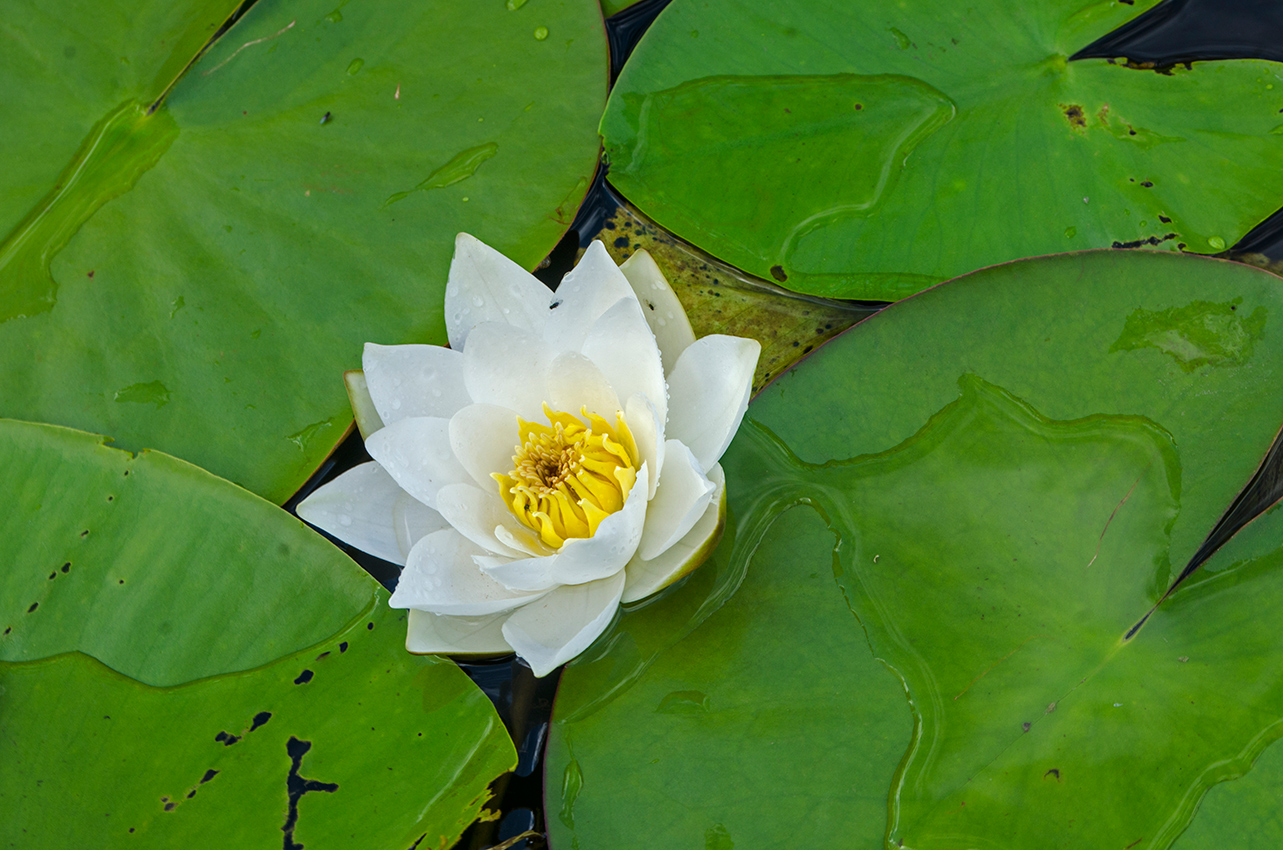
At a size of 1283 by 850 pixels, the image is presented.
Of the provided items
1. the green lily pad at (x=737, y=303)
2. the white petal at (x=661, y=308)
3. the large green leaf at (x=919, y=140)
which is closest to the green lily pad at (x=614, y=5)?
A: the large green leaf at (x=919, y=140)

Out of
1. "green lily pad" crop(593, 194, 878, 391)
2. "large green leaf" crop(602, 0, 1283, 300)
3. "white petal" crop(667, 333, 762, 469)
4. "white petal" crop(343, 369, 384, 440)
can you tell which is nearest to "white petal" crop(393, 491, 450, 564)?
"white petal" crop(343, 369, 384, 440)

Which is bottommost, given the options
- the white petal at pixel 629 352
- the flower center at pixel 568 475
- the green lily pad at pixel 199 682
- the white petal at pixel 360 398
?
the green lily pad at pixel 199 682

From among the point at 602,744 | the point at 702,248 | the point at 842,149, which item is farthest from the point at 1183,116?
the point at 602,744

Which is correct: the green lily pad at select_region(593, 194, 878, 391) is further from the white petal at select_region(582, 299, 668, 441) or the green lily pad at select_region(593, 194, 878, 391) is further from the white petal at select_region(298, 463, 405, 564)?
the white petal at select_region(298, 463, 405, 564)

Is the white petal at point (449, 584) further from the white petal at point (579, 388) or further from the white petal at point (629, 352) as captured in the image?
the white petal at point (629, 352)

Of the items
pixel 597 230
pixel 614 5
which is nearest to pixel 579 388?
pixel 597 230

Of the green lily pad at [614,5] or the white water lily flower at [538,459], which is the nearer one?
the white water lily flower at [538,459]

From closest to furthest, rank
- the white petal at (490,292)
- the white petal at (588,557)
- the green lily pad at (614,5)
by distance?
the white petal at (588,557) < the white petal at (490,292) < the green lily pad at (614,5)
